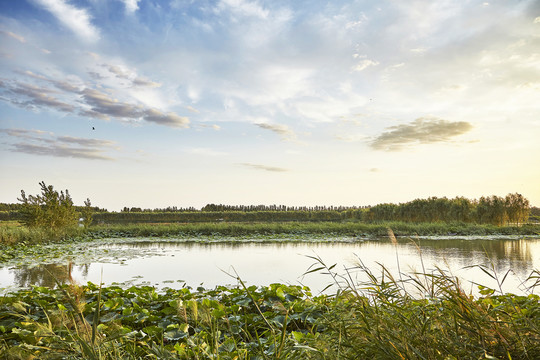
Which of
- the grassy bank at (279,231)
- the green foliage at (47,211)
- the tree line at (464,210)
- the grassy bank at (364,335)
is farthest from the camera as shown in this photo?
the tree line at (464,210)

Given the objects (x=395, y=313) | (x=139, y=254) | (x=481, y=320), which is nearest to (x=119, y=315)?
(x=395, y=313)

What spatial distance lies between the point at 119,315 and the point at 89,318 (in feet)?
1.01

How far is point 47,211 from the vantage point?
51.0 feet

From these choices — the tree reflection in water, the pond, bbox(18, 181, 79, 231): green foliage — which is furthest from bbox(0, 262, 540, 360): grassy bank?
bbox(18, 181, 79, 231): green foliage

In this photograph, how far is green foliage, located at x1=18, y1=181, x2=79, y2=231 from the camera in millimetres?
15070

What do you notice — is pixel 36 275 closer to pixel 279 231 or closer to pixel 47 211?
pixel 47 211

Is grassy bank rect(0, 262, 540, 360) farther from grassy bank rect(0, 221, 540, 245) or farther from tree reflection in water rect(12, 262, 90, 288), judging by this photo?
grassy bank rect(0, 221, 540, 245)

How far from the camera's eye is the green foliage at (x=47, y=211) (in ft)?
49.4

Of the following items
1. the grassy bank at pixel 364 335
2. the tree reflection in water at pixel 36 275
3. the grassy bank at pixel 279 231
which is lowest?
the tree reflection in water at pixel 36 275

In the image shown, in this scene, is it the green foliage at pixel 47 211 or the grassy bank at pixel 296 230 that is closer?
the green foliage at pixel 47 211

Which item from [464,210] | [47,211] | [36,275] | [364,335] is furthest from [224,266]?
[464,210]

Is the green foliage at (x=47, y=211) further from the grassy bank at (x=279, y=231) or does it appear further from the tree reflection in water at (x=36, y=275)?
the tree reflection in water at (x=36, y=275)

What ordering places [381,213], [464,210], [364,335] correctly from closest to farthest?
[364,335]
[464,210]
[381,213]

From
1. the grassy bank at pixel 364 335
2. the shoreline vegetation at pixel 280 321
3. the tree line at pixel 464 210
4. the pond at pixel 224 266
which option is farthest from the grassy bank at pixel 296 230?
the grassy bank at pixel 364 335
